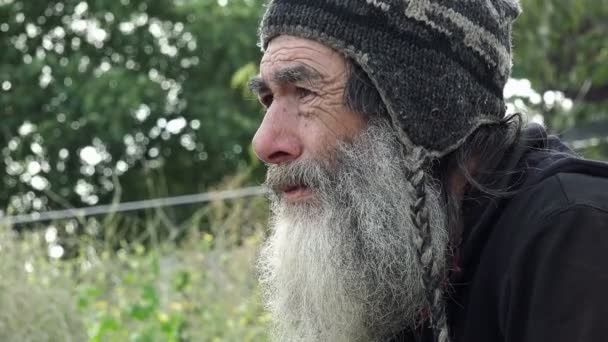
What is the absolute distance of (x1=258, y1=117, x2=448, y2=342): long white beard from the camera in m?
2.49

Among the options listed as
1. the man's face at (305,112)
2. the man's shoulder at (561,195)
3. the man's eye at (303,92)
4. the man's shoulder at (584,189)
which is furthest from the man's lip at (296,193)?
the man's shoulder at (584,189)

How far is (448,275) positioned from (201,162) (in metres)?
16.8

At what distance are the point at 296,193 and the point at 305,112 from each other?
8.5 inches

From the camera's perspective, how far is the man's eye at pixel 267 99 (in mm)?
2699

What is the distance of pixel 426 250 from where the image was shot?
2.42 meters

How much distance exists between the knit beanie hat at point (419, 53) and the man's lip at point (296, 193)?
0.29 metres

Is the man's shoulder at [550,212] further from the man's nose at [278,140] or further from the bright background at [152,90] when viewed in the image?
the bright background at [152,90]

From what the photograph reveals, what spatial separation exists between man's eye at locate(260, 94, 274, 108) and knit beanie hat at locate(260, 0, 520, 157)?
9.1 inches

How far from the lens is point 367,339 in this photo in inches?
100

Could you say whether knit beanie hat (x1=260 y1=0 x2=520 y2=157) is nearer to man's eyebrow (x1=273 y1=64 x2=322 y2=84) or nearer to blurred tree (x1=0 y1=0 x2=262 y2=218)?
man's eyebrow (x1=273 y1=64 x2=322 y2=84)

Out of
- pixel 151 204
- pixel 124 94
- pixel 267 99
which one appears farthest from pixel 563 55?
pixel 124 94

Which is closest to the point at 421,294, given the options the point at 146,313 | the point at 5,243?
the point at 146,313

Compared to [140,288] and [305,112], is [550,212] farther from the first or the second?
[140,288]

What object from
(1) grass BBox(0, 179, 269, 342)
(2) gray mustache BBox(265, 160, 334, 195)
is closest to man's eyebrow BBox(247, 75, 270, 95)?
(2) gray mustache BBox(265, 160, 334, 195)
